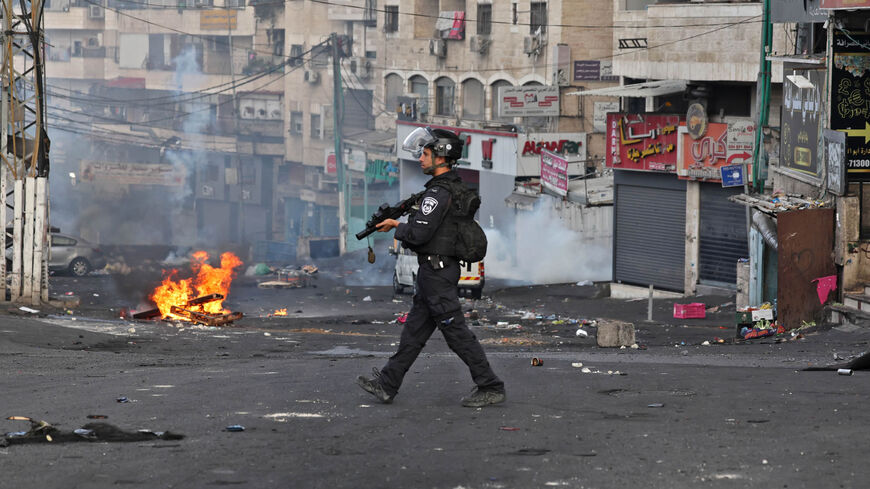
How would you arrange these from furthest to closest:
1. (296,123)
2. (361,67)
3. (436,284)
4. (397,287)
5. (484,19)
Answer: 1. (296,123)
2. (361,67)
3. (484,19)
4. (397,287)
5. (436,284)

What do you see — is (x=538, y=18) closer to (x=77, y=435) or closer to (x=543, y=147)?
(x=543, y=147)

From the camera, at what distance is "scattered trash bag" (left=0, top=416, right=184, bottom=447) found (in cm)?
720

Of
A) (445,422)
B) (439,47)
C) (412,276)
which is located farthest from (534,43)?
(445,422)

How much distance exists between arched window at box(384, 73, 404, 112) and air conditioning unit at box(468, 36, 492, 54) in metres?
6.25

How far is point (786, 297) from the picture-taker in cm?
1847

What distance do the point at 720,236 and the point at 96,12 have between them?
68508mm

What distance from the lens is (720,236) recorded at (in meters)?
29.5

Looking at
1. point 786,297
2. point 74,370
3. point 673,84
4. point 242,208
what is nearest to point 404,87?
point 242,208

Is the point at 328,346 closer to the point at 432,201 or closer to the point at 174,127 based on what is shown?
the point at 432,201

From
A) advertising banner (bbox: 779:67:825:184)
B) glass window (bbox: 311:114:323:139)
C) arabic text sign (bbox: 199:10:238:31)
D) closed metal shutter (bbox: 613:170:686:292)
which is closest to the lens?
advertising banner (bbox: 779:67:825:184)

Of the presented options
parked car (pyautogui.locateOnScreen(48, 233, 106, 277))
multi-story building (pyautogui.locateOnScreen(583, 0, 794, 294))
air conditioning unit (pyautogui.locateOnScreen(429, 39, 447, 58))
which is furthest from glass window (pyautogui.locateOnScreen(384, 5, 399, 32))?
multi-story building (pyautogui.locateOnScreen(583, 0, 794, 294))

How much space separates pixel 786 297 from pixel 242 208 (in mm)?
60280

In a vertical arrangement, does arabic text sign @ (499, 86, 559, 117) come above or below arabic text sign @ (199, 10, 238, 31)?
below

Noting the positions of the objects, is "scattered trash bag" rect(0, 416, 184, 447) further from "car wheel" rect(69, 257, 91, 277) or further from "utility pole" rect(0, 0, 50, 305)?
"car wheel" rect(69, 257, 91, 277)
